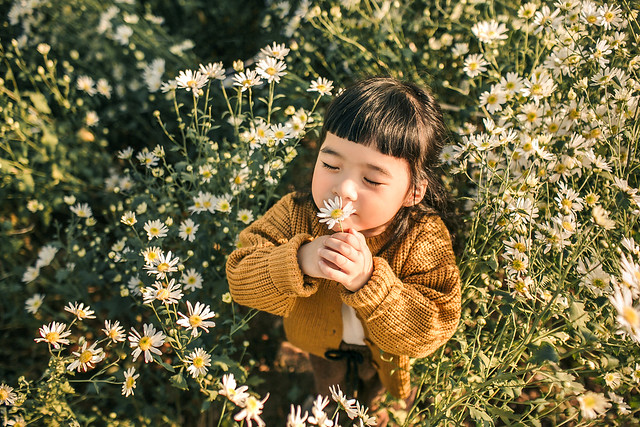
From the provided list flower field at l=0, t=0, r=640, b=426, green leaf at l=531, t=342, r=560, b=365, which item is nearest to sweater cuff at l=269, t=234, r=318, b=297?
flower field at l=0, t=0, r=640, b=426

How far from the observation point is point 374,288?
1267 millimetres

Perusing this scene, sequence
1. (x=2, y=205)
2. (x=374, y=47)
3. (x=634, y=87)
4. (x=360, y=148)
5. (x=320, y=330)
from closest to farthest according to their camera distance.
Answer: (x=360, y=148) → (x=634, y=87) → (x=320, y=330) → (x=374, y=47) → (x=2, y=205)

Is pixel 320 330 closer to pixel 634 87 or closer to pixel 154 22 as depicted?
pixel 634 87

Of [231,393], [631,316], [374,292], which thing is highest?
[631,316]

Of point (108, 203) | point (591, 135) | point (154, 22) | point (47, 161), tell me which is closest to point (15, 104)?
point (47, 161)

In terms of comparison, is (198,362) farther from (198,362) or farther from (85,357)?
(85,357)

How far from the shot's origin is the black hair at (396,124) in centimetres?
126

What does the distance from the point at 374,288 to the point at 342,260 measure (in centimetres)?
13

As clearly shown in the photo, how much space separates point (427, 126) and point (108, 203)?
76.5 inches

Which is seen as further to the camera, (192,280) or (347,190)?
(192,280)

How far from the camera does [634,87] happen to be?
149 cm

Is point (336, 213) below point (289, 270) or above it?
above

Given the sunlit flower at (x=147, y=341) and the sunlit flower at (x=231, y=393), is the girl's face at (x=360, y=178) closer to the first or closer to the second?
the sunlit flower at (x=231, y=393)

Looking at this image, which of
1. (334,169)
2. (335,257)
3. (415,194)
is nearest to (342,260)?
(335,257)
